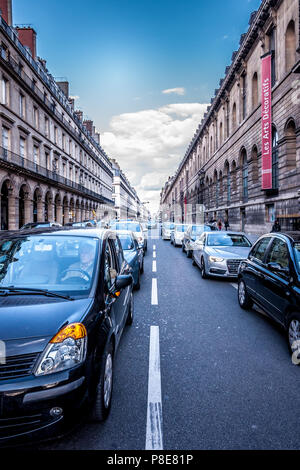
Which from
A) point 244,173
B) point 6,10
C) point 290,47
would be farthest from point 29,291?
point 6,10

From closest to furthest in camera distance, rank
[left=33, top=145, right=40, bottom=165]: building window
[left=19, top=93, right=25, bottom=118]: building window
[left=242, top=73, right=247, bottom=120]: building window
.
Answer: [left=19, top=93, right=25, bottom=118]: building window
[left=242, top=73, right=247, bottom=120]: building window
[left=33, top=145, right=40, bottom=165]: building window

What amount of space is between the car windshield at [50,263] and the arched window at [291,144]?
18421 millimetres

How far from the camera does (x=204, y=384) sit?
10.7 feet

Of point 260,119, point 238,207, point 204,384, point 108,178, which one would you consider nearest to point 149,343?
point 204,384

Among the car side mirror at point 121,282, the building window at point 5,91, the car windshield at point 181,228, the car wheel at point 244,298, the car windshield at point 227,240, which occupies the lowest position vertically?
the car wheel at point 244,298

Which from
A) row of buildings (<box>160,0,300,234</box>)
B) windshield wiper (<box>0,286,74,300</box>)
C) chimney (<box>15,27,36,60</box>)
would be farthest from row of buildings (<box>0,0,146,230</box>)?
windshield wiper (<box>0,286,74,300</box>)

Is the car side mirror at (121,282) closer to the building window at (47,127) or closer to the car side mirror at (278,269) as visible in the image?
Answer: the car side mirror at (278,269)

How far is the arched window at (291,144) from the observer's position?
18.6m

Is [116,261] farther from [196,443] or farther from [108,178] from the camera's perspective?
[108,178]

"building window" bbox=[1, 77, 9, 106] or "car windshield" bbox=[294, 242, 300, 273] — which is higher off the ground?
"building window" bbox=[1, 77, 9, 106]

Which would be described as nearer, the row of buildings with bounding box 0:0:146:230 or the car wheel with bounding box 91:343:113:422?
the car wheel with bounding box 91:343:113:422

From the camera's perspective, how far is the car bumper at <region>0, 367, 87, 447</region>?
1.96m

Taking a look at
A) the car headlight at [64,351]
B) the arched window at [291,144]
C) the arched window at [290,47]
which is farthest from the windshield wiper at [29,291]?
the arched window at [290,47]

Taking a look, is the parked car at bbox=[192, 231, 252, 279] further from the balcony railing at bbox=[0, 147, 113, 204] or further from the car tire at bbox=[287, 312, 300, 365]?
the balcony railing at bbox=[0, 147, 113, 204]
